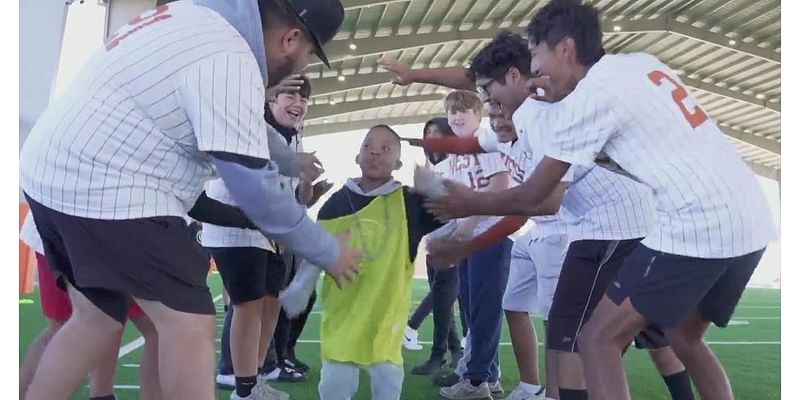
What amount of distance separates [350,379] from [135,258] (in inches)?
45.5

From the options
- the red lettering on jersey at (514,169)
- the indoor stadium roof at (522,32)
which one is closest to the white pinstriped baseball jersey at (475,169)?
the red lettering on jersey at (514,169)

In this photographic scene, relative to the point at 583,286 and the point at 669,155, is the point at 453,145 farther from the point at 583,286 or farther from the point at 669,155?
the point at 669,155

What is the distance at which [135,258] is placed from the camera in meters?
1.59

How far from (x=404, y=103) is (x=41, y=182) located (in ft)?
76.3

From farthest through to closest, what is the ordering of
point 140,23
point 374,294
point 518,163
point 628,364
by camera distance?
point 628,364 < point 518,163 < point 374,294 < point 140,23

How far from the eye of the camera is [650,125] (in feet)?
6.76

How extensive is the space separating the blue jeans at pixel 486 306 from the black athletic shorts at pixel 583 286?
0.83 meters

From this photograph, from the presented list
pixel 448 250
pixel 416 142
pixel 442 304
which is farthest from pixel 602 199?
pixel 442 304

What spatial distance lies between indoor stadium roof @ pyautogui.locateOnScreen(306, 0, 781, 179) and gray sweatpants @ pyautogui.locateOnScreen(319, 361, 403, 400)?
11.8 metres

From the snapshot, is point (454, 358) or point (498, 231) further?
point (454, 358)

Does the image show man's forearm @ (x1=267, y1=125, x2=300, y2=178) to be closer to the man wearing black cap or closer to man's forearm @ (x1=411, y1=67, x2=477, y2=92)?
the man wearing black cap

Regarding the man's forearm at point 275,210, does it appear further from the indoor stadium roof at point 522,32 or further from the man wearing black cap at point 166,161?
the indoor stadium roof at point 522,32

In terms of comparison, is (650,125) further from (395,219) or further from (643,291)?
(395,219)

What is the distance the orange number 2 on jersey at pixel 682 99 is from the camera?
6.88 feet
